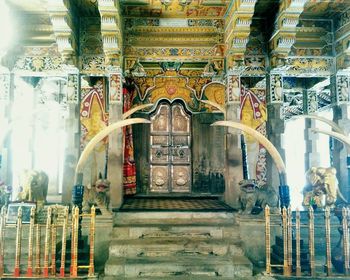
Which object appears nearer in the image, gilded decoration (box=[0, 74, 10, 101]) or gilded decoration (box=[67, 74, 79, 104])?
gilded decoration (box=[67, 74, 79, 104])

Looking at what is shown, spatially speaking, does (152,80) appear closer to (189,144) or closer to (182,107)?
(182,107)

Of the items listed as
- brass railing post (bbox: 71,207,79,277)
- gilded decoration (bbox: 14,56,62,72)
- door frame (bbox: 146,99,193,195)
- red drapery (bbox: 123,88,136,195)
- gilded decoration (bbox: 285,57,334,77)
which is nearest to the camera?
brass railing post (bbox: 71,207,79,277)

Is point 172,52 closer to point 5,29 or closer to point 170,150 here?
point 170,150

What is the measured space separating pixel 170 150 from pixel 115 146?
262 centimetres

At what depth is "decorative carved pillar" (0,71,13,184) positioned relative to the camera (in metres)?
8.60

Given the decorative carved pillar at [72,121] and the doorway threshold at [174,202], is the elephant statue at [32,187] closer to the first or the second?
the decorative carved pillar at [72,121]

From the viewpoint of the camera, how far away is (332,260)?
588 cm

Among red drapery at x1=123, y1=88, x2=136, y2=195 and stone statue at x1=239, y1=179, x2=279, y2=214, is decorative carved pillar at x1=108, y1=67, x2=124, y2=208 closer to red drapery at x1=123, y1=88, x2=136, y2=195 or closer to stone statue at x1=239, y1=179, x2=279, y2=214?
red drapery at x1=123, y1=88, x2=136, y2=195

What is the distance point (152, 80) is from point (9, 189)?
4.75 metres

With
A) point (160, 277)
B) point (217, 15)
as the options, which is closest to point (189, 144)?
point (217, 15)

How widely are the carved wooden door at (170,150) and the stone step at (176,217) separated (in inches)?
120

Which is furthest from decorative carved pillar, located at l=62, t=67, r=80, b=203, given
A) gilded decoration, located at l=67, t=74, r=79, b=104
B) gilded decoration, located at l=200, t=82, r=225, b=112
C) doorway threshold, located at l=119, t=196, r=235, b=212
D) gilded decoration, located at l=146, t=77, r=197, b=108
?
gilded decoration, located at l=200, t=82, r=225, b=112

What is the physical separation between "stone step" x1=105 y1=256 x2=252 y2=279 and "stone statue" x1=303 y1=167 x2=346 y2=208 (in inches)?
75.6

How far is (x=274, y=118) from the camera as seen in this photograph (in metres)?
8.77
